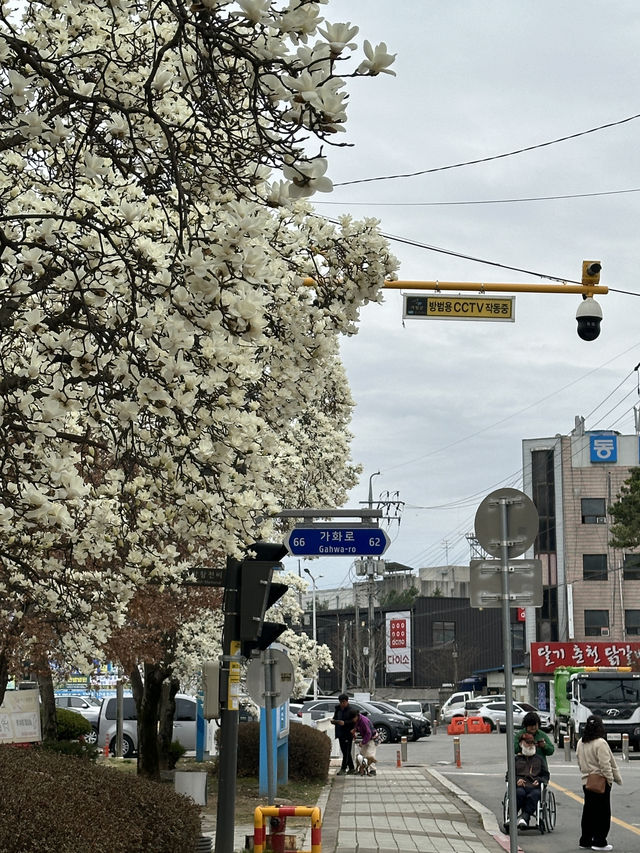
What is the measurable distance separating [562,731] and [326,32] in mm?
39176

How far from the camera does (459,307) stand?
40.0ft

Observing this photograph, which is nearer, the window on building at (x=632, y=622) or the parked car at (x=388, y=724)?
the parked car at (x=388, y=724)

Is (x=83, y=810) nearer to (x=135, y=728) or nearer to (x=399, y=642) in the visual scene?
(x=135, y=728)

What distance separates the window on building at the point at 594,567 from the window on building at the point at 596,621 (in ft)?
6.70

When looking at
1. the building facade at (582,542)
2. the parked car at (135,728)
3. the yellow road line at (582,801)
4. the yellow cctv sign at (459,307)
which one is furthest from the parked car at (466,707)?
the yellow cctv sign at (459,307)

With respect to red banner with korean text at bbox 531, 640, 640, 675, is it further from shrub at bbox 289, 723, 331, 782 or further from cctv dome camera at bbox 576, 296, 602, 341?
cctv dome camera at bbox 576, 296, 602, 341

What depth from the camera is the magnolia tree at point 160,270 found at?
5.16 meters

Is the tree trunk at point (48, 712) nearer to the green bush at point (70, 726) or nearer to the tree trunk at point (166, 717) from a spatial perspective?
the tree trunk at point (166, 717)

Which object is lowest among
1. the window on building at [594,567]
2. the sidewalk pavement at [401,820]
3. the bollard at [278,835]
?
the sidewalk pavement at [401,820]

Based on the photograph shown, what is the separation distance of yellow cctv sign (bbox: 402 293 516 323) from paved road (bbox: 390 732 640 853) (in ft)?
21.9

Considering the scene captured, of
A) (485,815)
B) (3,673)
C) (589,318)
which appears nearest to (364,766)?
(485,815)

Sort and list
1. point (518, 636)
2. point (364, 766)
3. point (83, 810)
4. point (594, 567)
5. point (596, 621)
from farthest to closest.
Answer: point (518, 636) → point (594, 567) → point (596, 621) → point (364, 766) → point (83, 810)

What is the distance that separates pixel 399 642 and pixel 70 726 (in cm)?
5841

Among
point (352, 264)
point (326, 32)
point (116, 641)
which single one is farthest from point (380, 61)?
point (116, 641)
